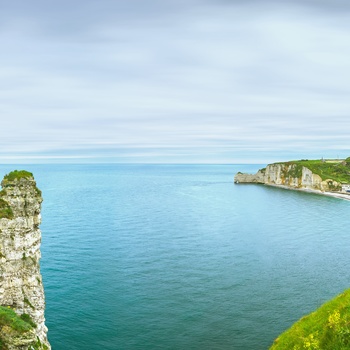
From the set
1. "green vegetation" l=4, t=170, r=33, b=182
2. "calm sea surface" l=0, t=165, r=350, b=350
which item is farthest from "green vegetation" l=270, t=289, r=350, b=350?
"green vegetation" l=4, t=170, r=33, b=182

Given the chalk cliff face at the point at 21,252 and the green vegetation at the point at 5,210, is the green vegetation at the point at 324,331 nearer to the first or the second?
the chalk cliff face at the point at 21,252

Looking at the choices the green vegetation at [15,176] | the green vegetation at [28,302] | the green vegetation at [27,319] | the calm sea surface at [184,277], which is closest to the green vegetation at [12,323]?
the green vegetation at [27,319]

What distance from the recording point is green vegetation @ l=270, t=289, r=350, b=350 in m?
19.2

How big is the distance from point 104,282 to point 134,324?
1673cm

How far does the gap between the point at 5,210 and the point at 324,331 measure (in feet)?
92.3

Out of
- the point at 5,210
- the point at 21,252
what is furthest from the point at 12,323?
the point at 5,210

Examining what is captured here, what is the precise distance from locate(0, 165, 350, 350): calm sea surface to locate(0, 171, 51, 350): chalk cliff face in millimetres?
14631

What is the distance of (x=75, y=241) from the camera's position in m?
92.6

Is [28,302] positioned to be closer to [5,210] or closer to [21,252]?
[21,252]

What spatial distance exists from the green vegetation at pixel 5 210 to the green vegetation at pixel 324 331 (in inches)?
1008

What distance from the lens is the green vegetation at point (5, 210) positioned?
3198 cm

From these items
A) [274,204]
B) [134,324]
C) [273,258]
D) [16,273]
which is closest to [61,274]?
[134,324]

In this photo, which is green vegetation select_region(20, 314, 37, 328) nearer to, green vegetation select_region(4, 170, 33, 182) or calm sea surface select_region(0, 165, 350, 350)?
green vegetation select_region(4, 170, 33, 182)

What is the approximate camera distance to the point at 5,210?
32219 millimetres
